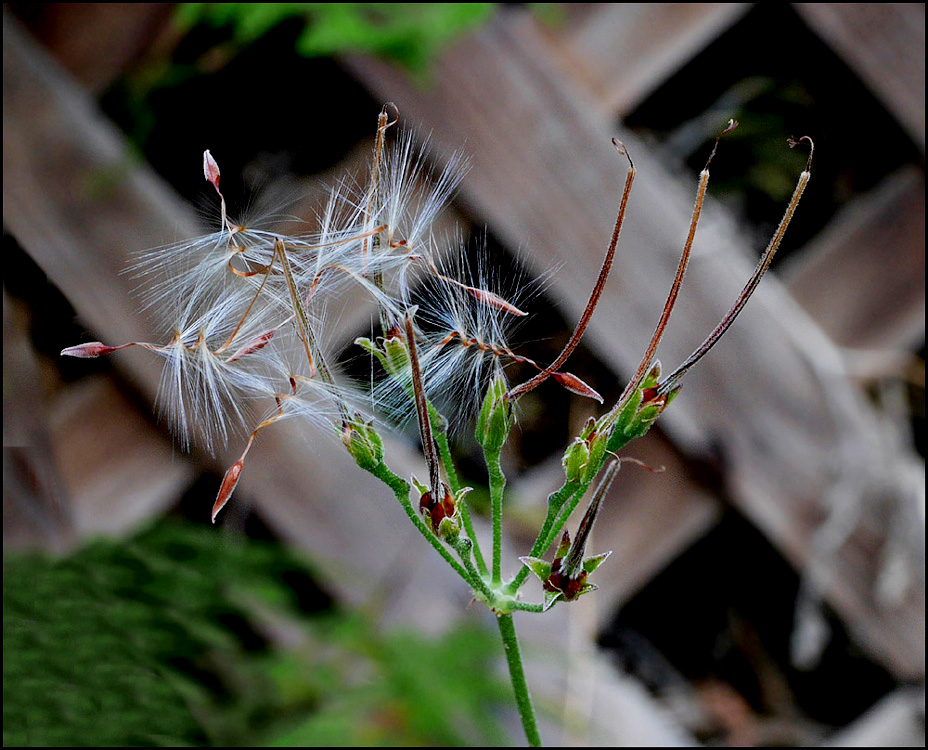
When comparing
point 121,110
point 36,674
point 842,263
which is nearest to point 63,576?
point 36,674

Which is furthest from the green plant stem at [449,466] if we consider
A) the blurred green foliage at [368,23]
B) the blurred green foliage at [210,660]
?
the blurred green foliage at [368,23]

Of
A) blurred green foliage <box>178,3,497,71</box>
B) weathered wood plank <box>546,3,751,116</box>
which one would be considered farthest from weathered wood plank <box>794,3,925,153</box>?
blurred green foliage <box>178,3,497,71</box>

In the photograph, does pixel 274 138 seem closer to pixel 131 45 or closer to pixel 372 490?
pixel 131 45

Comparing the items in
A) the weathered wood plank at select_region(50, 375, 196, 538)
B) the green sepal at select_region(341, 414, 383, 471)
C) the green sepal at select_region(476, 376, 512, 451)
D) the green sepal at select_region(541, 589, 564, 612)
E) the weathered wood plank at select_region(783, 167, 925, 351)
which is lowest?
the weathered wood plank at select_region(783, 167, 925, 351)

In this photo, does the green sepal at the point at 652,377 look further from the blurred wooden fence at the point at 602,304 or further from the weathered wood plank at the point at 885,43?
the weathered wood plank at the point at 885,43

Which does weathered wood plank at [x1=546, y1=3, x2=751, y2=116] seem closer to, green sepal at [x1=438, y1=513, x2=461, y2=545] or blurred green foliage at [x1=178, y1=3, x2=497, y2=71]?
blurred green foliage at [x1=178, y1=3, x2=497, y2=71]
